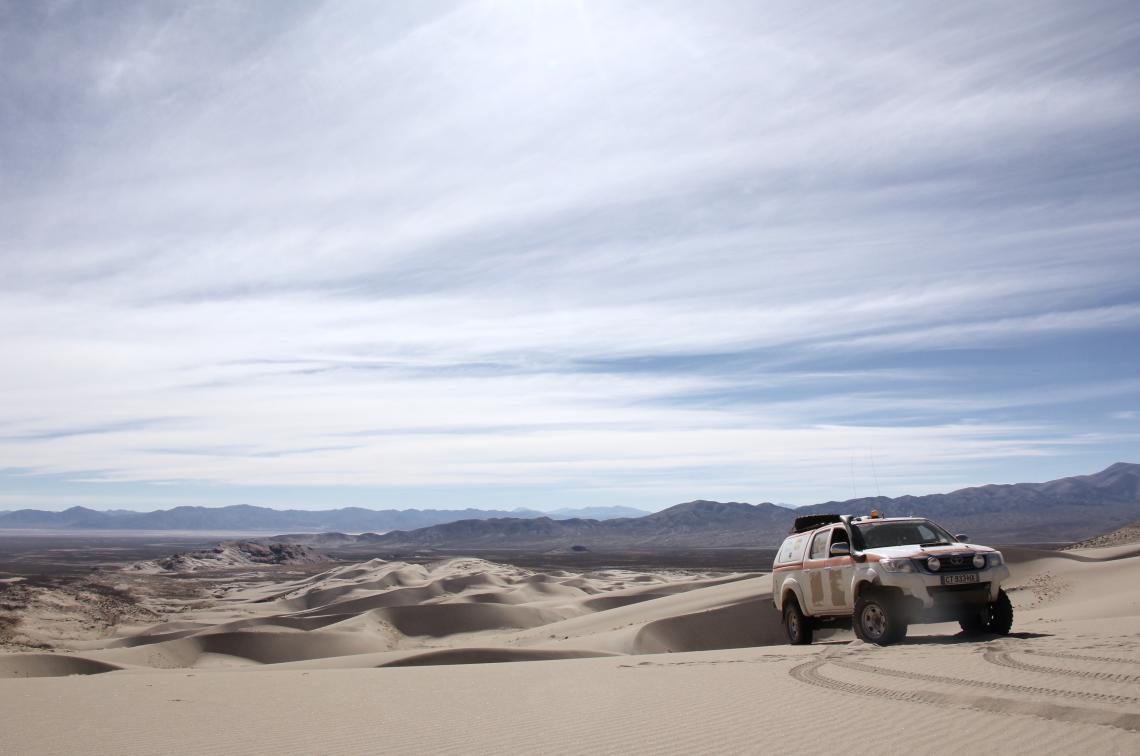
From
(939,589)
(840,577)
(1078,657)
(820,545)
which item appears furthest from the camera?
(820,545)

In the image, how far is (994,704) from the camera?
21.9ft

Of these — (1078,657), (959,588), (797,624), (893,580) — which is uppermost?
(893,580)

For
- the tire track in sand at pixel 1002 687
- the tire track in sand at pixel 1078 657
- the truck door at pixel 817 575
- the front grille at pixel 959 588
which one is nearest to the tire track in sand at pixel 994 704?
Answer: the tire track in sand at pixel 1002 687

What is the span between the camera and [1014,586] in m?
23.2

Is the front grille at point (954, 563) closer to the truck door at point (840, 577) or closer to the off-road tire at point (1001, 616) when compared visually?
the off-road tire at point (1001, 616)

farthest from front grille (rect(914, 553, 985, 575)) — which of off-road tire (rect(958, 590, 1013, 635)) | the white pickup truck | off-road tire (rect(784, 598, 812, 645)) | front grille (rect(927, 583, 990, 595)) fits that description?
off-road tire (rect(784, 598, 812, 645))

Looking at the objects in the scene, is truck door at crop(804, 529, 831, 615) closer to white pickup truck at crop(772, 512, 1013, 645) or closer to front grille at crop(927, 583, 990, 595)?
white pickup truck at crop(772, 512, 1013, 645)

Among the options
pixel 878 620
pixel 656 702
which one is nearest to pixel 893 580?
pixel 878 620

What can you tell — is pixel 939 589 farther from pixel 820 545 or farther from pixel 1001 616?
pixel 820 545

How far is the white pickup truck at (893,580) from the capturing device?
35.8 feet

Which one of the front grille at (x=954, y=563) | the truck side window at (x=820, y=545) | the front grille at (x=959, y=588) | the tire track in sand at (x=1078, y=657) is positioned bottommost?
the tire track in sand at (x=1078, y=657)

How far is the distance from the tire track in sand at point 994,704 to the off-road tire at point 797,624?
445 centimetres

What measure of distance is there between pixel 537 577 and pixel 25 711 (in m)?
43.0

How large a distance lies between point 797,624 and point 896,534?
213 centimetres
